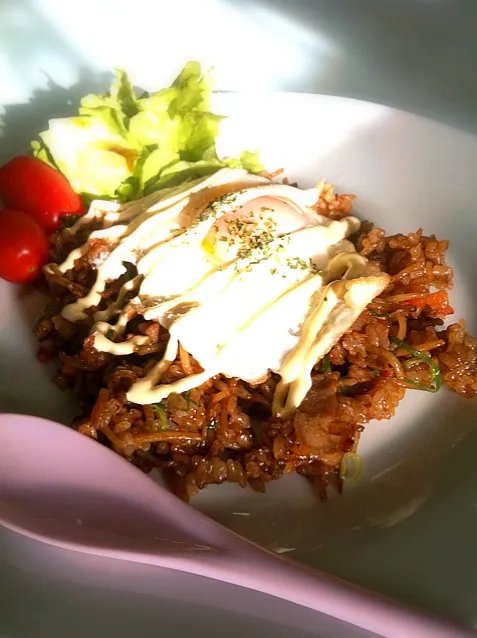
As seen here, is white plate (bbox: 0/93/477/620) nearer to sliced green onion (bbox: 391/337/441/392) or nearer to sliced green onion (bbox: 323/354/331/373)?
sliced green onion (bbox: 391/337/441/392)

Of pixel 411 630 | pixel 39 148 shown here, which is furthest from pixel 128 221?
pixel 411 630

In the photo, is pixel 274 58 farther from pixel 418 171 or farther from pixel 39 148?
pixel 39 148

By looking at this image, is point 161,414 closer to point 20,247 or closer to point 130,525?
point 130,525

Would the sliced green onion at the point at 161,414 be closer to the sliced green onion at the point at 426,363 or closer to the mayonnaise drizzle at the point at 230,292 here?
the mayonnaise drizzle at the point at 230,292

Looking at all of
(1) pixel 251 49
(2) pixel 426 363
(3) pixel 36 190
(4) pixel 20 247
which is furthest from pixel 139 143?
(2) pixel 426 363

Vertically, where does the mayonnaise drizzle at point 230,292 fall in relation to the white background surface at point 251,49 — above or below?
Answer: below

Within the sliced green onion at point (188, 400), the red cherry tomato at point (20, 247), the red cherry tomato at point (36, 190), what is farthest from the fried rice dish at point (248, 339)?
the red cherry tomato at point (36, 190)
